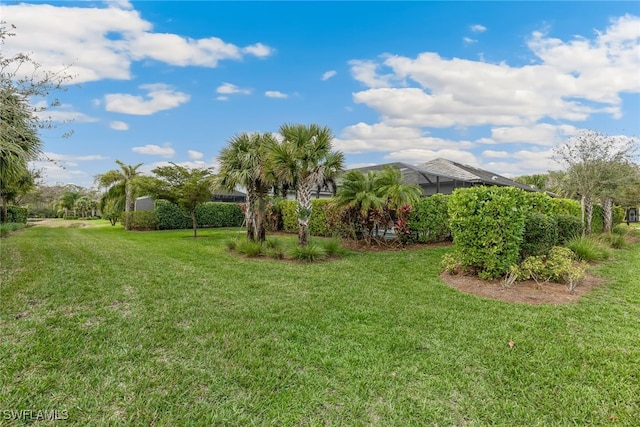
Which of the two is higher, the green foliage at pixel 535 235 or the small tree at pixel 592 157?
the small tree at pixel 592 157

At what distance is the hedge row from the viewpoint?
20.0 metres

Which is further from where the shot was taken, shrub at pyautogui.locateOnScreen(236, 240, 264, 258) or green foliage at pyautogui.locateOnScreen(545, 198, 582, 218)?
green foliage at pyautogui.locateOnScreen(545, 198, 582, 218)

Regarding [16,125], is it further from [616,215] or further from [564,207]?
[616,215]

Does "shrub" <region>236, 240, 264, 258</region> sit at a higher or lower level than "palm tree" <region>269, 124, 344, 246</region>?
lower

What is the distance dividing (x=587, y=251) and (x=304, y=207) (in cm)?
778

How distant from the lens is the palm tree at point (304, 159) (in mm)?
8969

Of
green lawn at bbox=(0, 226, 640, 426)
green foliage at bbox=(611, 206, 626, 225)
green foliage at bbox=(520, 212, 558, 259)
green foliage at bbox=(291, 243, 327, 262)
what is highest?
green foliage at bbox=(611, 206, 626, 225)

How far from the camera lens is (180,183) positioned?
1464cm

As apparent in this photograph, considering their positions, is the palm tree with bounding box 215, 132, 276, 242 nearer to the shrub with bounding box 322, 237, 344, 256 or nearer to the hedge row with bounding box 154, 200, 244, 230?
the shrub with bounding box 322, 237, 344, 256

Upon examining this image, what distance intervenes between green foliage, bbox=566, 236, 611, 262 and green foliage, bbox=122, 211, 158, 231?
2099 centimetres

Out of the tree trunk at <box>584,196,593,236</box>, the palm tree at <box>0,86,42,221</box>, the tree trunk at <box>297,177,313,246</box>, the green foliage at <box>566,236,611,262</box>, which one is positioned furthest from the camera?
the tree trunk at <box>584,196,593,236</box>

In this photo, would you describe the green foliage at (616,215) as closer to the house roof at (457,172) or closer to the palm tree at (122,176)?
the house roof at (457,172)

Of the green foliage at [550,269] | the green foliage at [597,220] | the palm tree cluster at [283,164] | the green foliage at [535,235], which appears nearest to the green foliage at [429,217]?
the palm tree cluster at [283,164]

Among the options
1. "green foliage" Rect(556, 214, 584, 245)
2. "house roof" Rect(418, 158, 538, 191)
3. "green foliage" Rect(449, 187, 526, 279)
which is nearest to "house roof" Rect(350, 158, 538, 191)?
"house roof" Rect(418, 158, 538, 191)
